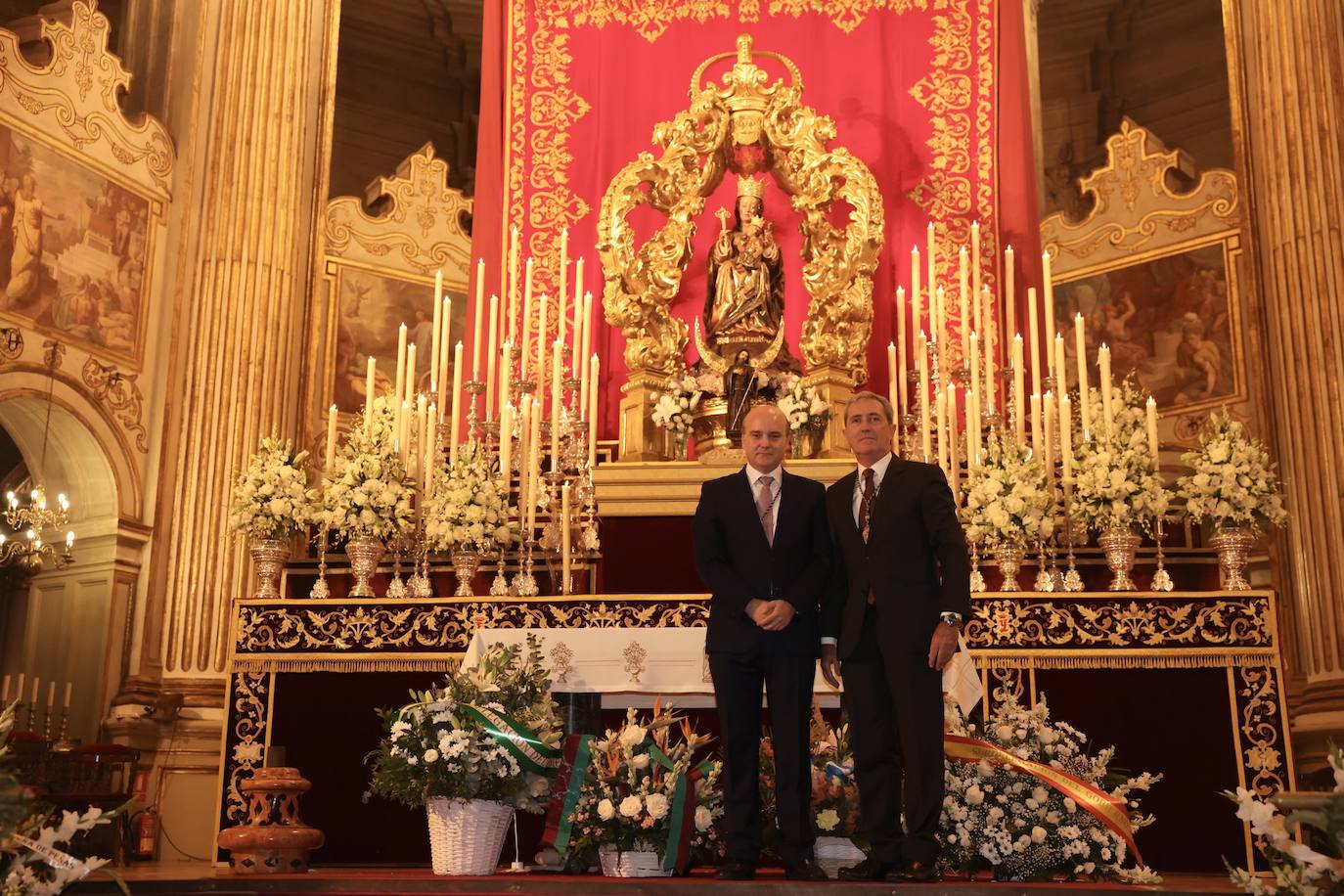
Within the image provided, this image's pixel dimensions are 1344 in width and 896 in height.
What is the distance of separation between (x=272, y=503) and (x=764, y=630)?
3.39m

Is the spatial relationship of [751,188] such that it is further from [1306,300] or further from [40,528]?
[40,528]

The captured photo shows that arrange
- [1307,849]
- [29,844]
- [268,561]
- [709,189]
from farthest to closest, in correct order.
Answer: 1. [709,189]
2. [268,561]
3. [29,844]
4. [1307,849]

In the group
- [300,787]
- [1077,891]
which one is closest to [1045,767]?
[1077,891]

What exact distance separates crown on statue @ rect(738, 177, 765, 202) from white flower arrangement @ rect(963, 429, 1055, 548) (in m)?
2.45

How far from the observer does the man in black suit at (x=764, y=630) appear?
4.46 meters

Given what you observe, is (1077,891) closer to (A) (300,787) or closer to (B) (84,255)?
(A) (300,787)

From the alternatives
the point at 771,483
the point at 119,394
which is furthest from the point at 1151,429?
the point at 119,394

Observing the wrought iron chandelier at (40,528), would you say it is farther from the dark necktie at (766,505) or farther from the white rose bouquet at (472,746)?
the dark necktie at (766,505)

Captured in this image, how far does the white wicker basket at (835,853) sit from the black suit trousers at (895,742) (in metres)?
0.59

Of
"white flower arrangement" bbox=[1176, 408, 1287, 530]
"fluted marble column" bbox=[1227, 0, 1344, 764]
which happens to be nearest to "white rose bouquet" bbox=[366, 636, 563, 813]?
"white flower arrangement" bbox=[1176, 408, 1287, 530]

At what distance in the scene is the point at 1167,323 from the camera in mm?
11312

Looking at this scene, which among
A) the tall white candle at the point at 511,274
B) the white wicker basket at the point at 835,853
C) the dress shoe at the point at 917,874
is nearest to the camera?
the dress shoe at the point at 917,874

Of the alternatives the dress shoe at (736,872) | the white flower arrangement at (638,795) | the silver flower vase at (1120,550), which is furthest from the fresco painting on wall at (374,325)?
the dress shoe at (736,872)

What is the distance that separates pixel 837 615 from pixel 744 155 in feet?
15.7
